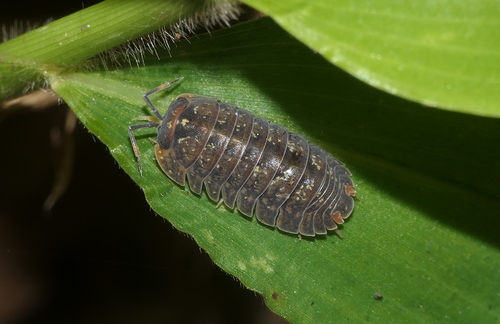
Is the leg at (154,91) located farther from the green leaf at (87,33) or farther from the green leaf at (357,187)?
the green leaf at (87,33)

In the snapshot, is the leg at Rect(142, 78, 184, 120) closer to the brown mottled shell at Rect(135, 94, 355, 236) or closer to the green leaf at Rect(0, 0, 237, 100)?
the brown mottled shell at Rect(135, 94, 355, 236)

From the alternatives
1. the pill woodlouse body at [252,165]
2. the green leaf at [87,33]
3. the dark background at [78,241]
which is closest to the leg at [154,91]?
the pill woodlouse body at [252,165]

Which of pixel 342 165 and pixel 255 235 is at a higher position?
pixel 342 165

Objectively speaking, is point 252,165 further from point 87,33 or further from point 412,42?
point 412,42

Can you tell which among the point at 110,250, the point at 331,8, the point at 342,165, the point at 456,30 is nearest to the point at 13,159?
the point at 110,250

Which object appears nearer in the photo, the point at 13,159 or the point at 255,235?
the point at 255,235

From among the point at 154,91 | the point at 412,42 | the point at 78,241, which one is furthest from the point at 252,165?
the point at 78,241

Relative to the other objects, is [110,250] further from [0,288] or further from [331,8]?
[331,8]
